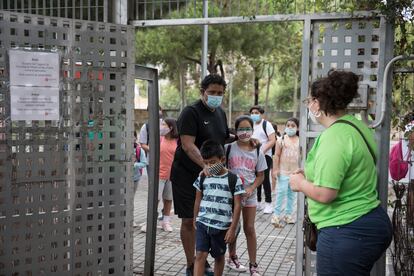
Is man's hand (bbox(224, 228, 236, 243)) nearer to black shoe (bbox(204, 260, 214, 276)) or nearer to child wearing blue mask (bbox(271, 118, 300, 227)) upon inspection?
black shoe (bbox(204, 260, 214, 276))

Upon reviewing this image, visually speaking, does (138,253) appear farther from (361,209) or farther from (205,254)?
(361,209)

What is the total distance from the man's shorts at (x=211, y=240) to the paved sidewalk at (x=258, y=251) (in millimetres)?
1037

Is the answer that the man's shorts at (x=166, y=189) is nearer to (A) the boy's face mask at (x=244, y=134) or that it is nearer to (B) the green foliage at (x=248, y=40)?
(A) the boy's face mask at (x=244, y=134)

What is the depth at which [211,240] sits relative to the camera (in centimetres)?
419

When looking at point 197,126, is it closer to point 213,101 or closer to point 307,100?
point 213,101

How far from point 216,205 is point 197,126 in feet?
2.66

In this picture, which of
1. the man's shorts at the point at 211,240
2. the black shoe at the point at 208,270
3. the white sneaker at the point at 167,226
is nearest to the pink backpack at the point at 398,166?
the man's shorts at the point at 211,240

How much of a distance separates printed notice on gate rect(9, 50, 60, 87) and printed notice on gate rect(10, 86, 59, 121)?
43 mm

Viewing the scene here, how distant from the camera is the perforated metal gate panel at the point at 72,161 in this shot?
3.55 meters

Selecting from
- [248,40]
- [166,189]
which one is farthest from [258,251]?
[248,40]

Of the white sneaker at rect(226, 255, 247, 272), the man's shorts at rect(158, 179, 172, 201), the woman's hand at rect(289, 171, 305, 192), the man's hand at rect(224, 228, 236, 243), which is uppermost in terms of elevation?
the woman's hand at rect(289, 171, 305, 192)

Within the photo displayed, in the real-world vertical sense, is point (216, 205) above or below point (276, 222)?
→ above

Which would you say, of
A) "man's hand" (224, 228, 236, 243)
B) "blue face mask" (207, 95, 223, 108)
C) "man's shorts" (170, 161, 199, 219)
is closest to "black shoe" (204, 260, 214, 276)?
"man's shorts" (170, 161, 199, 219)

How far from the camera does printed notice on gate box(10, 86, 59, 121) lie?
3506 mm
